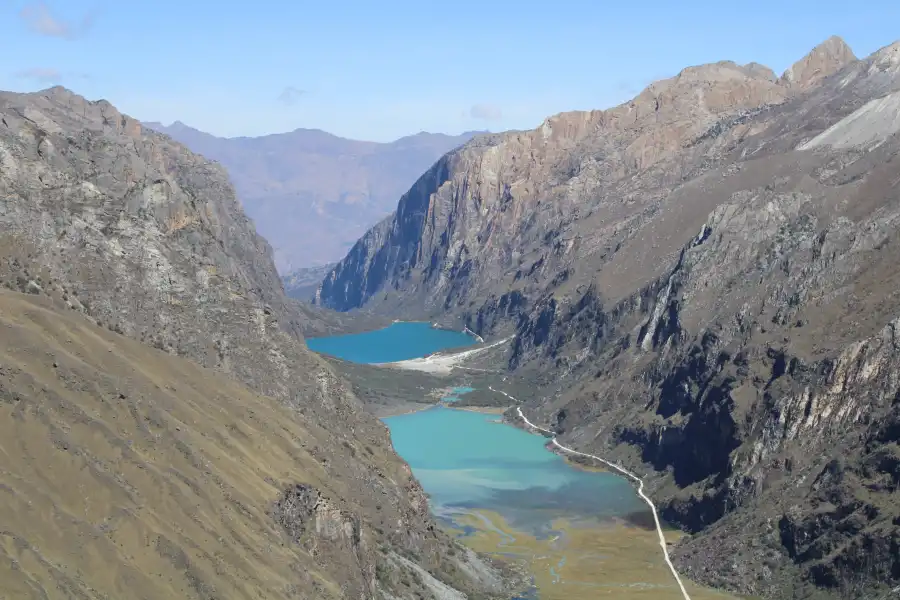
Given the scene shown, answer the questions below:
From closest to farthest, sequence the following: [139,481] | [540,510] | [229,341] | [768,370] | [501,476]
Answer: [139,481] → [229,341] → [768,370] → [540,510] → [501,476]

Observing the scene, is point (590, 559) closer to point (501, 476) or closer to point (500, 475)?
point (501, 476)

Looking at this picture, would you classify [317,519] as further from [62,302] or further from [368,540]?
[62,302]

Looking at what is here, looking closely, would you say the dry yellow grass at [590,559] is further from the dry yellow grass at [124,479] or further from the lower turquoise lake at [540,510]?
the dry yellow grass at [124,479]

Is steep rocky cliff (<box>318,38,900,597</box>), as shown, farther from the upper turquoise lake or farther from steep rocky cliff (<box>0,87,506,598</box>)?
steep rocky cliff (<box>0,87,506,598</box>)

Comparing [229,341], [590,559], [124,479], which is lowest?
[590,559]

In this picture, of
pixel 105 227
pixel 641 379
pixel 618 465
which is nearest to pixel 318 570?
pixel 105 227

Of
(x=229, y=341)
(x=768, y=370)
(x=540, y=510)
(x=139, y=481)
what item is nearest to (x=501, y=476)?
(x=540, y=510)

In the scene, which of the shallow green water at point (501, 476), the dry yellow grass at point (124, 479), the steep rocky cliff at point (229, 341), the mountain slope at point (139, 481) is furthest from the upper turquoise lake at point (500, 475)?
the dry yellow grass at point (124, 479)

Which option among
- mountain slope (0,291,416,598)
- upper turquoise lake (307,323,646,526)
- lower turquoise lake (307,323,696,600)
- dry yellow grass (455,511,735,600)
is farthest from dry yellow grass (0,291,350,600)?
upper turquoise lake (307,323,646,526)

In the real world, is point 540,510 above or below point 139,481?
below
